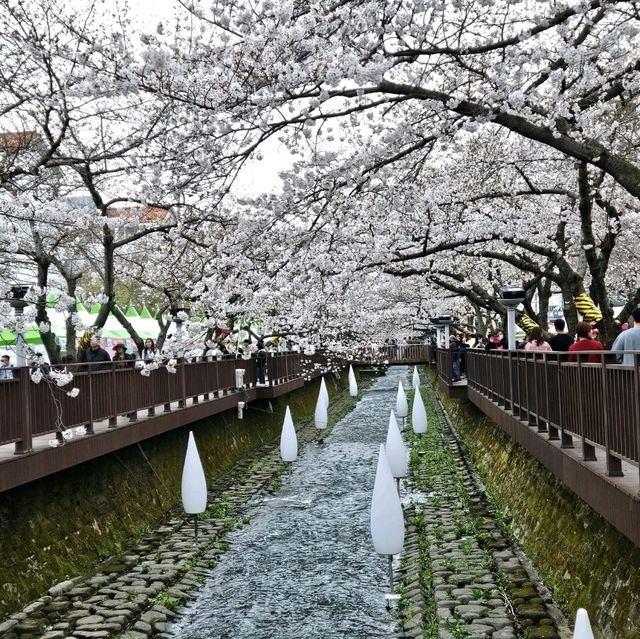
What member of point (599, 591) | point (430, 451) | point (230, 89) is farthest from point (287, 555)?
point (430, 451)

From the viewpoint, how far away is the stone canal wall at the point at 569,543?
7363mm

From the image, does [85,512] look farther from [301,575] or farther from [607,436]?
[607,436]

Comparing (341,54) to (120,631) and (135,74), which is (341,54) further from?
(120,631)

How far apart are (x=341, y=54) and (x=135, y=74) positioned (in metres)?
1.75

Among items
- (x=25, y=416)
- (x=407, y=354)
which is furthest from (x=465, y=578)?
(x=407, y=354)

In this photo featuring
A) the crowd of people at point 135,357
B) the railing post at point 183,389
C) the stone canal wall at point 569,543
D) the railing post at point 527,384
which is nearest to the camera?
the stone canal wall at point 569,543

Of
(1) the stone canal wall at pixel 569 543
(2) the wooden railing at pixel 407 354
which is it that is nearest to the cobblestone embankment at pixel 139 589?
(1) the stone canal wall at pixel 569 543

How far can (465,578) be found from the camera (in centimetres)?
1168

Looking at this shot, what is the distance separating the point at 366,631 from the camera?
10.2 metres

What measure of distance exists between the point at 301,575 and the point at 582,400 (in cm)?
555

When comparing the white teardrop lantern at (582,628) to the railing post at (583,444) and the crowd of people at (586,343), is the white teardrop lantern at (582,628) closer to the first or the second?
the crowd of people at (586,343)

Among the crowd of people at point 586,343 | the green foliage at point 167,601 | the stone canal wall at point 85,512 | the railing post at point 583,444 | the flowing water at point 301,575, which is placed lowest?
the flowing water at point 301,575

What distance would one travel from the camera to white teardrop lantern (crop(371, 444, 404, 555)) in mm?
11805

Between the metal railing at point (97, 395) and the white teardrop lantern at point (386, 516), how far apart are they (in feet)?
13.8
